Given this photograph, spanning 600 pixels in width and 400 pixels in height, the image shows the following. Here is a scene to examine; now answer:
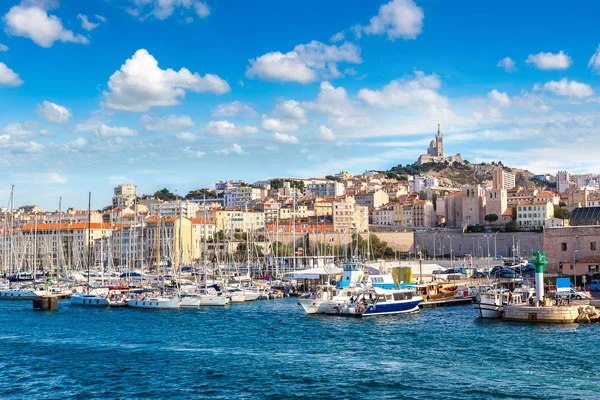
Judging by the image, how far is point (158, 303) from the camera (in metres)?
36.7

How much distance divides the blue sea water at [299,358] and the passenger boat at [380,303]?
1.08 meters

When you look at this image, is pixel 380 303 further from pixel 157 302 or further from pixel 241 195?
pixel 241 195

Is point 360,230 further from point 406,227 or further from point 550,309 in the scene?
point 550,309

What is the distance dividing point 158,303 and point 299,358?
55.2 ft

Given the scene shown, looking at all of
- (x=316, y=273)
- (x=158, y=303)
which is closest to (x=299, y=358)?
(x=158, y=303)

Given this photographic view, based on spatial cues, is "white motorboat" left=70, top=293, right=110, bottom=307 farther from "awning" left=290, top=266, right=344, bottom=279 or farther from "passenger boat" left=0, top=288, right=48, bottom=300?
"awning" left=290, top=266, right=344, bottom=279

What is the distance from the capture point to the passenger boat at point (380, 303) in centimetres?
3167

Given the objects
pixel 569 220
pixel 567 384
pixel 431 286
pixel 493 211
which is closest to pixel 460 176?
pixel 493 211

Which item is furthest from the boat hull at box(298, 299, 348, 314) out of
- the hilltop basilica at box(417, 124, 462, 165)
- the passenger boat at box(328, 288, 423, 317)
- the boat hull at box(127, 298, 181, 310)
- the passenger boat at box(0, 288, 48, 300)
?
the hilltop basilica at box(417, 124, 462, 165)

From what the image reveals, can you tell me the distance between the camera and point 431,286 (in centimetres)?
3925

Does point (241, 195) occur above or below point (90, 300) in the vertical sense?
above

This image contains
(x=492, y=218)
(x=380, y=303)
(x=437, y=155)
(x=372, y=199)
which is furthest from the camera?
(x=437, y=155)

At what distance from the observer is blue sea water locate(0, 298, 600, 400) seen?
17.4 metres

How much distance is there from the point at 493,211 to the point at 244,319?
221ft
